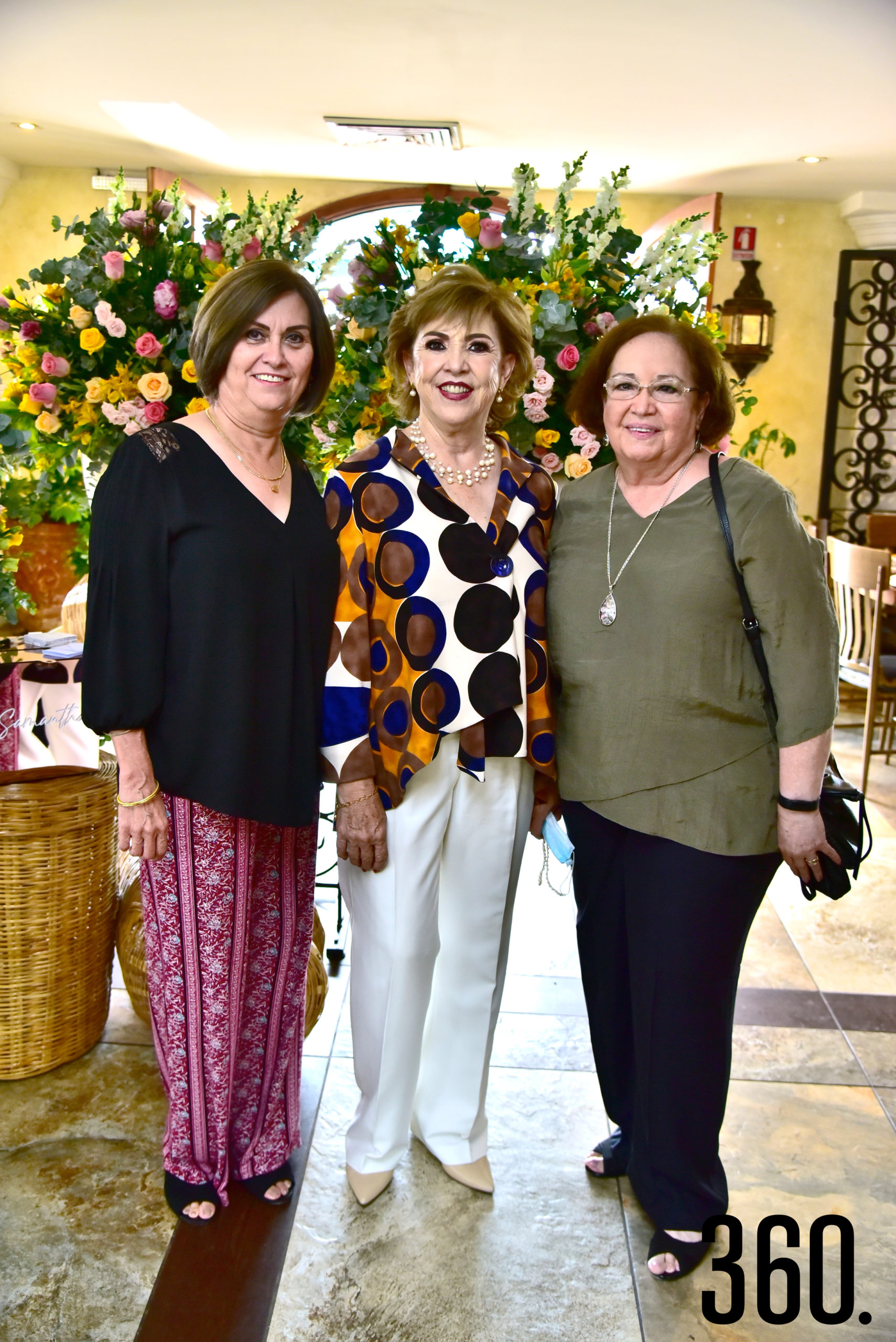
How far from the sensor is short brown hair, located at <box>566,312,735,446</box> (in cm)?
168

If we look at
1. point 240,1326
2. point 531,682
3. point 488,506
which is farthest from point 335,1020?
point 488,506

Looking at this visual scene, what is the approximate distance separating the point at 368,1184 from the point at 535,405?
162 centimetres

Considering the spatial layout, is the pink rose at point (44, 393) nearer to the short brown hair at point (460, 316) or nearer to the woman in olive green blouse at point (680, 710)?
the short brown hair at point (460, 316)

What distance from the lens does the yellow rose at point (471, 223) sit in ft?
7.31

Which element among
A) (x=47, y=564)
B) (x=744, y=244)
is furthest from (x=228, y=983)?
(x=744, y=244)

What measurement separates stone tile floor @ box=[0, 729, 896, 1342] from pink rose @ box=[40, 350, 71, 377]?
1.57 m

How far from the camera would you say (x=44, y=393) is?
7.85 ft

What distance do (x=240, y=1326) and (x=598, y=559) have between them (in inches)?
54.7

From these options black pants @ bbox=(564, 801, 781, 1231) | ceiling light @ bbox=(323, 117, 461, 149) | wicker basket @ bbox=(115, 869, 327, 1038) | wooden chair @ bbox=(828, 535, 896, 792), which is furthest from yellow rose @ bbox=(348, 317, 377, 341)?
ceiling light @ bbox=(323, 117, 461, 149)

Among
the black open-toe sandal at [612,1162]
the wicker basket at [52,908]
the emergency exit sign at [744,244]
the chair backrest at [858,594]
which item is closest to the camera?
the black open-toe sandal at [612,1162]

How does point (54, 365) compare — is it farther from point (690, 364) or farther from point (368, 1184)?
point (368, 1184)

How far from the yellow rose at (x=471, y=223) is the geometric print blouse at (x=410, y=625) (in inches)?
30.4

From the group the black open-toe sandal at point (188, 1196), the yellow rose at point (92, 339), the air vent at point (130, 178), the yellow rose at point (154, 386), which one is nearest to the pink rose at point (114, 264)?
the yellow rose at point (92, 339)

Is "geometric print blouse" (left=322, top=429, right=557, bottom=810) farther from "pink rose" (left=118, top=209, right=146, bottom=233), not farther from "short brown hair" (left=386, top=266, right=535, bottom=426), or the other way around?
"pink rose" (left=118, top=209, right=146, bottom=233)
